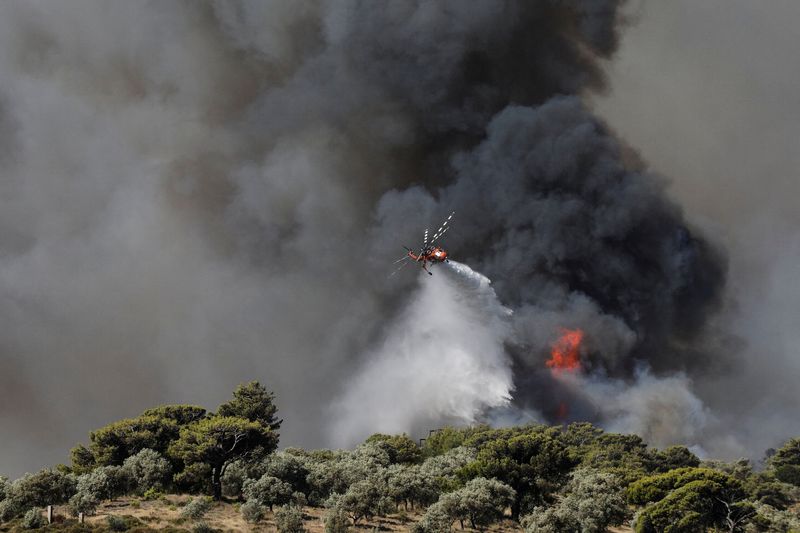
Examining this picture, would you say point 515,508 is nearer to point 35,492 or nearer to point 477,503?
point 477,503

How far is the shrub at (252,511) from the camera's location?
56812 millimetres

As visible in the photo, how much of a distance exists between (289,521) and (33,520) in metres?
19.3

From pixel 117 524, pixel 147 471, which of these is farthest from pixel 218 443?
pixel 117 524

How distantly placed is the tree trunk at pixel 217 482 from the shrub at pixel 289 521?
429 inches

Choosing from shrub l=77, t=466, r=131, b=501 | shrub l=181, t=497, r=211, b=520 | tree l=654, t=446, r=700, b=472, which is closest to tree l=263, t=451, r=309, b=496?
shrub l=181, t=497, r=211, b=520

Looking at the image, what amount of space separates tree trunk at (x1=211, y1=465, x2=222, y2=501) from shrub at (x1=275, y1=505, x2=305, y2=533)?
10885 mm

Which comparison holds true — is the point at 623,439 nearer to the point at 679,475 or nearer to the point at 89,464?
the point at 679,475

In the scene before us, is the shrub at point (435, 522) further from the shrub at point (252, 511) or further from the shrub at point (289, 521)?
the shrub at point (252, 511)

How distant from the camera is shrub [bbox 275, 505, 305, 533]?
5362 cm

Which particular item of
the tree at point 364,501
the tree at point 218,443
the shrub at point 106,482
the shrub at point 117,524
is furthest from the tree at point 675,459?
the shrub at point 117,524

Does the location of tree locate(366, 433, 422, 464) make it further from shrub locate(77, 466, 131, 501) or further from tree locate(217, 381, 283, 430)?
shrub locate(77, 466, 131, 501)

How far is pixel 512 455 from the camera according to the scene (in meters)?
71.1

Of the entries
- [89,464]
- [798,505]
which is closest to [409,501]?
[89,464]

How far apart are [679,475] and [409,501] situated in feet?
89.4
